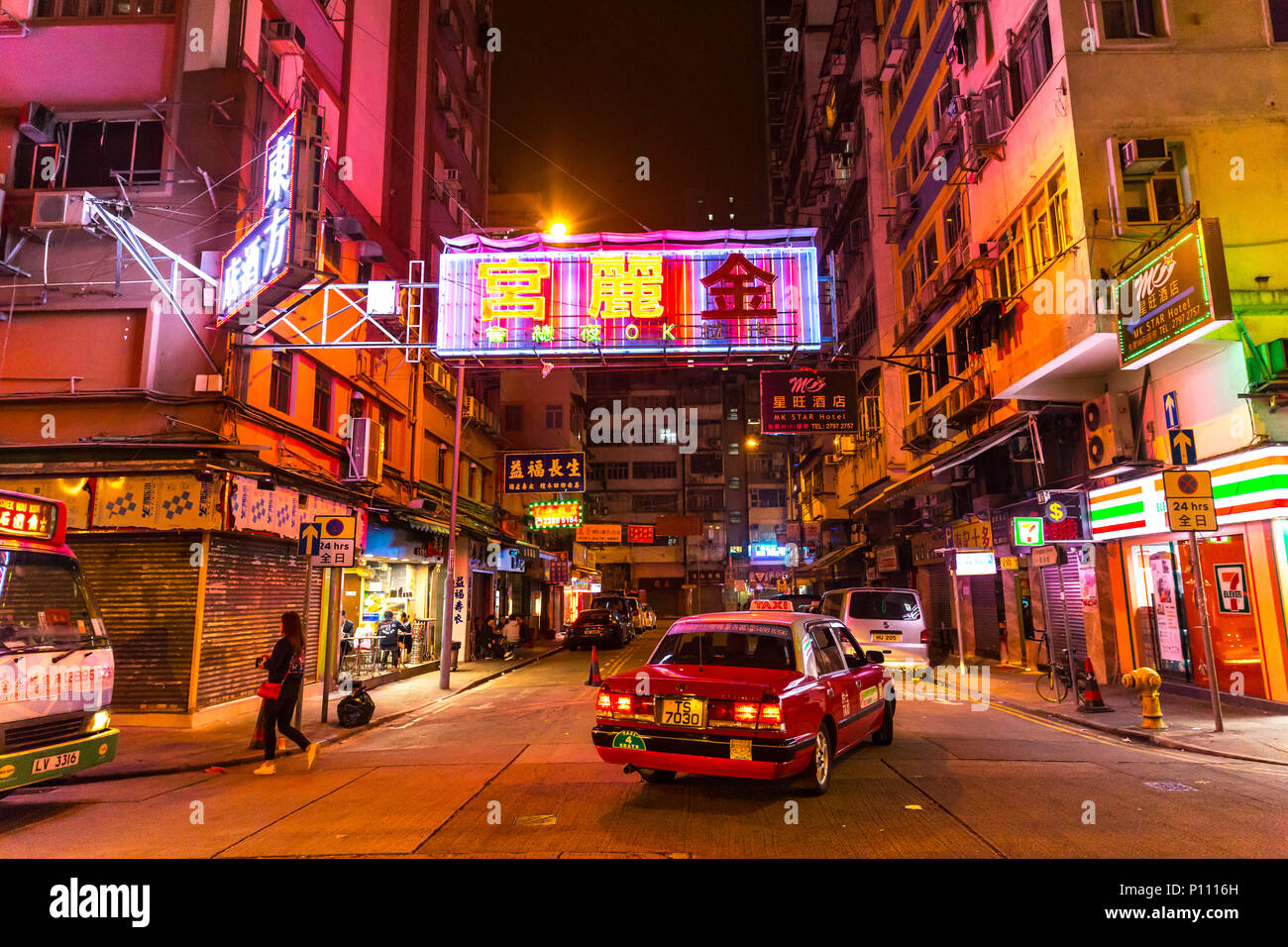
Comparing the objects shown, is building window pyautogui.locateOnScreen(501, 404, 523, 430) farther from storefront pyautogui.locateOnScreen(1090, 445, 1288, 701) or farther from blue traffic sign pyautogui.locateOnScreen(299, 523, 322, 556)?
storefront pyautogui.locateOnScreen(1090, 445, 1288, 701)

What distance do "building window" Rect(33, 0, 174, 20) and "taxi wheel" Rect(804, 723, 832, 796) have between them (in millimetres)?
17208

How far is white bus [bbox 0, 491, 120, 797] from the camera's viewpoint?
654cm

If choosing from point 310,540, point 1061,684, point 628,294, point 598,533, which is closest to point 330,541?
point 310,540

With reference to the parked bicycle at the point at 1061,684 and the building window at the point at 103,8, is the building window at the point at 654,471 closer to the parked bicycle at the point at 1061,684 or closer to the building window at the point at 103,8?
the parked bicycle at the point at 1061,684

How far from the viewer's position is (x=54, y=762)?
22.3 ft

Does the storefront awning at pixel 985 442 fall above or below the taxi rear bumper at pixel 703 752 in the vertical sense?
above

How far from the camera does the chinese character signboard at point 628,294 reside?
48.8 ft

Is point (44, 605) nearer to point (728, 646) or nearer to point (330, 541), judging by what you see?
point (330, 541)

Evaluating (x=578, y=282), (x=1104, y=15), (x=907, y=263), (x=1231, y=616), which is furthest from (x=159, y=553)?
(x=907, y=263)

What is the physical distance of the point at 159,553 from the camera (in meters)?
12.3

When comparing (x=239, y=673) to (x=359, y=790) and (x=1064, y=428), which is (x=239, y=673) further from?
(x=1064, y=428)

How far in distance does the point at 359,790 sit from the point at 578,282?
35.3 feet

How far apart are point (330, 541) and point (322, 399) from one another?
6.12 meters

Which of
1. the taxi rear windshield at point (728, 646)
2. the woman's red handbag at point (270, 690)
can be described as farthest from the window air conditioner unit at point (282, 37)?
the taxi rear windshield at point (728, 646)
